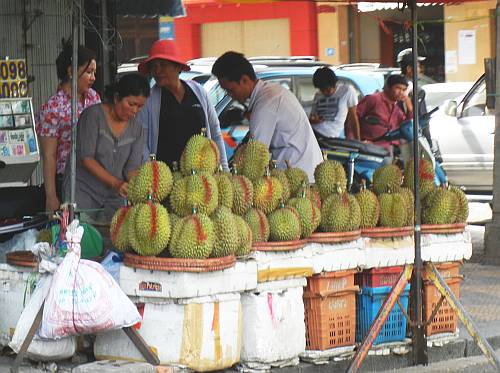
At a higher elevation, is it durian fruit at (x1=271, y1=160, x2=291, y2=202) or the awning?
the awning

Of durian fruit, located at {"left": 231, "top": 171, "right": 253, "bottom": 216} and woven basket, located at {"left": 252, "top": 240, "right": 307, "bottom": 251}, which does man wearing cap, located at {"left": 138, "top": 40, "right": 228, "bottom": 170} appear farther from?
woven basket, located at {"left": 252, "top": 240, "right": 307, "bottom": 251}

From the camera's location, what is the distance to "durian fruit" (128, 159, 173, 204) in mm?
5977

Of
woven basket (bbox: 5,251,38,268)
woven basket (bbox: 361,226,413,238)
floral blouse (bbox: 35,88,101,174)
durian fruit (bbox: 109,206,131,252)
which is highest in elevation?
floral blouse (bbox: 35,88,101,174)

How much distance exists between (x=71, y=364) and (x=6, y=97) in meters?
2.39

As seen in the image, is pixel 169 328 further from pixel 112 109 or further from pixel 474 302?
pixel 474 302

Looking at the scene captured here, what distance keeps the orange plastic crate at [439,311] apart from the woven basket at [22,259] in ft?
7.79

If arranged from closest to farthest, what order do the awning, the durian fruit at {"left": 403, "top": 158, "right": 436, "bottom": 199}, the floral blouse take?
the durian fruit at {"left": 403, "top": 158, "right": 436, "bottom": 199} < the floral blouse < the awning

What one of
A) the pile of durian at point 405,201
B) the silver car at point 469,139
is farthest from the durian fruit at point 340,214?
the silver car at point 469,139

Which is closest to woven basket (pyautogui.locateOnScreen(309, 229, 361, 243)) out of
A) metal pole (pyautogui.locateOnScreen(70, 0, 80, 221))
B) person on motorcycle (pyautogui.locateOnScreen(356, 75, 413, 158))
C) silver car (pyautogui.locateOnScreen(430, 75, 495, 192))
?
metal pole (pyautogui.locateOnScreen(70, 0, 80, 221))

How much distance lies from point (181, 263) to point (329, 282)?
3.67 ft

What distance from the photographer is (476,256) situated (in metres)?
10.9

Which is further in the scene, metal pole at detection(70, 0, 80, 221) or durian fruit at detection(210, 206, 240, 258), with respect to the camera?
metal pole at detection(70, 0, 80, 221)

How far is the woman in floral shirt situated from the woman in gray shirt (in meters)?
0.21

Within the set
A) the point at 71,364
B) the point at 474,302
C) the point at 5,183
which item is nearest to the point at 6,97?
the point at 5,183
